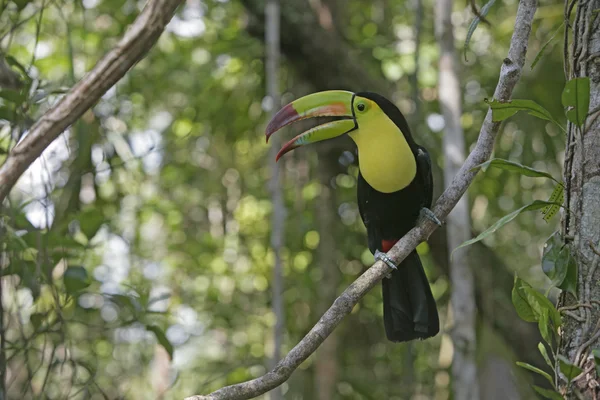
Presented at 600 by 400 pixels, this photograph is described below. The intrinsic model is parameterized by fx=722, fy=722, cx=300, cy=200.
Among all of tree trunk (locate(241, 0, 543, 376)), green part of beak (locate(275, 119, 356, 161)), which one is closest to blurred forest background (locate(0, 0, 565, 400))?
tree trunk (locate(241, 0, 543, 376))

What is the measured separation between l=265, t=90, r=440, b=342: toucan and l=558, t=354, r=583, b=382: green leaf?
98 cm

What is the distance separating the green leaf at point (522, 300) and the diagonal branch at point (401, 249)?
0.30 m

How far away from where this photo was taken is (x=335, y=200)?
4203 millimetres

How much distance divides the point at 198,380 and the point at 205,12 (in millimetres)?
2715

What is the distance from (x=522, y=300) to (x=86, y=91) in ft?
3.15

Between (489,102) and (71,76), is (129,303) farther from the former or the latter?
(489,102)

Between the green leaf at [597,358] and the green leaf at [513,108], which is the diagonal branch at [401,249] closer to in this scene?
the green leaf at [513,108]

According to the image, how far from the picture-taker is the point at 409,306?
2.49 m

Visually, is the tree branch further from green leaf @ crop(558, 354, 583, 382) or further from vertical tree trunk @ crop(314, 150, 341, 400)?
vertical tree trunk @ crop(314, 150, 341, 400)

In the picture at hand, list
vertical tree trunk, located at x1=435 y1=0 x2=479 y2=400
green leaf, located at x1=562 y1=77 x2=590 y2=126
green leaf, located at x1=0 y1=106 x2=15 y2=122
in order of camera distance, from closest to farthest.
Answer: green leaf, located at x1=562 y1=77 x2=590 y2=126, green leaf, located at x1=0 y1=106 x2=15 y2=122, vertical tree trunk, located at x1=435 y1=0 x2=479 y2=400

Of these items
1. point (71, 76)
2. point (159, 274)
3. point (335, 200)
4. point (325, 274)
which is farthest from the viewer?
point (159, 274)

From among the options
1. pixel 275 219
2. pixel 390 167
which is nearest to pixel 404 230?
pixel 390 167

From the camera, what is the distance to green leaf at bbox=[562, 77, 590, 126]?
138 centimetres

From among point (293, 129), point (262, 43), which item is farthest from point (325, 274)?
point (262, 43)
